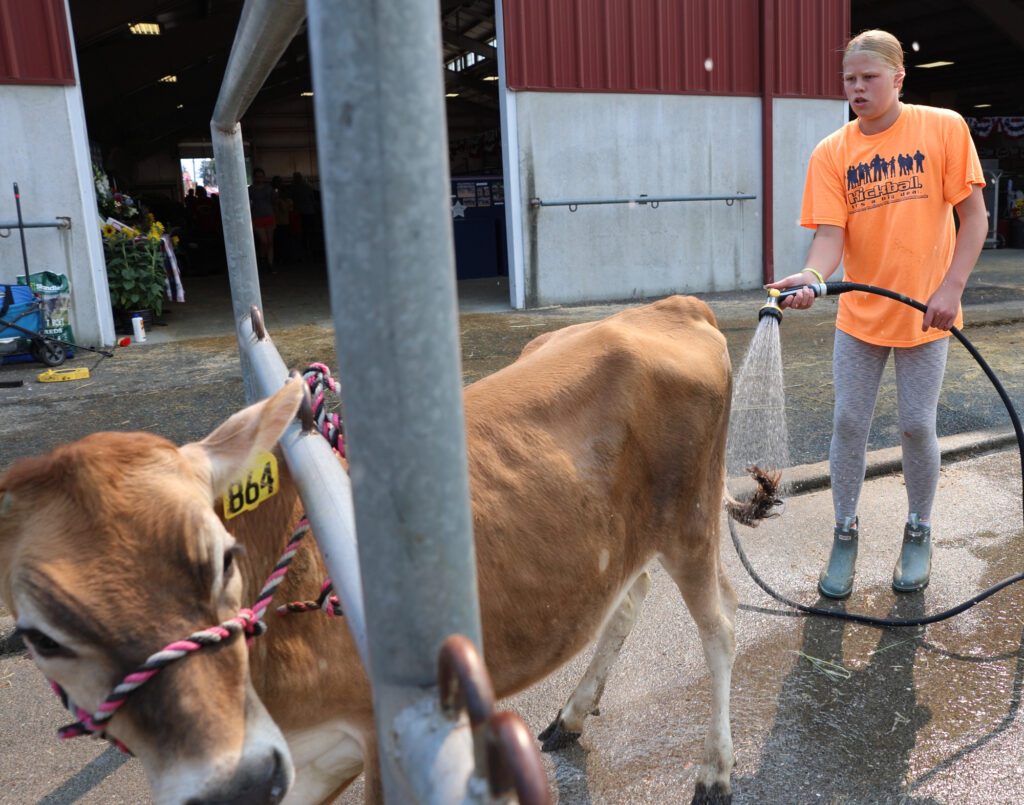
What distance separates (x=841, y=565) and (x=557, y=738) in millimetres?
1491

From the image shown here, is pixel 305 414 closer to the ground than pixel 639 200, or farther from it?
closer to the ground

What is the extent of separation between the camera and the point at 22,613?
4.23ft

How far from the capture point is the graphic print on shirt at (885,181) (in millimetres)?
3307

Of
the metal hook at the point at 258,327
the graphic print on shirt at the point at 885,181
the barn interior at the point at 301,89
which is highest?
the barn interior at the point at 301,89

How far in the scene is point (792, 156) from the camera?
1217 cm

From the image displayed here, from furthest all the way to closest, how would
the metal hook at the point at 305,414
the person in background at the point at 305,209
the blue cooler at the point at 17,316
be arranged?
the person in background at the point at 305,209, the blue cooler at the point at 17,316, the metal hook at the point at 305,414

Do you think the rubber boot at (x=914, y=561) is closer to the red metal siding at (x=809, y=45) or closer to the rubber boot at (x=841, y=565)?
the rubber boot at (x=841, y=565)

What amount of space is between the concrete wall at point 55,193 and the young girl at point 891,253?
764 centimetres

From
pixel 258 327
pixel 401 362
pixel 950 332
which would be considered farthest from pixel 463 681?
pixel 950 332

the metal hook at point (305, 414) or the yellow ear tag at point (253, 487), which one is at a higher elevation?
the metal hook at point (305, 414)

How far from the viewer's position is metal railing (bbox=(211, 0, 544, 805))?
640mm

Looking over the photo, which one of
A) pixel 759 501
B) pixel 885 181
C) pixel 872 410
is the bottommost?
pixel 759 501

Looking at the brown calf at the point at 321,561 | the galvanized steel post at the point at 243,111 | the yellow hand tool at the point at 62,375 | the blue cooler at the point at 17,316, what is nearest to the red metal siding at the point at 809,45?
the yellow hand tool at the point at 62,375

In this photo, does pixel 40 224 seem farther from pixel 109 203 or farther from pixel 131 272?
pixel 109 203
